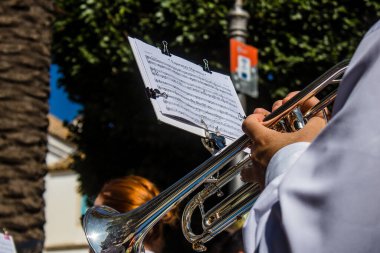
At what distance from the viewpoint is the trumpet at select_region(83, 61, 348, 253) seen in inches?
75.5

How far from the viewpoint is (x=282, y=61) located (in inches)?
354

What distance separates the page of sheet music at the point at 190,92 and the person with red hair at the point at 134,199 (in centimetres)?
119

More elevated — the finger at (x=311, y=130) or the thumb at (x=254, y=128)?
the thumb at (x=254, y=128)

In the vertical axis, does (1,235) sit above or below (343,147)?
above

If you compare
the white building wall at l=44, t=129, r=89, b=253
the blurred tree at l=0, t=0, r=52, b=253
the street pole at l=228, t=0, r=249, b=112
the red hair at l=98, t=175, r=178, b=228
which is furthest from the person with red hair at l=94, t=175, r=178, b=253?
the white building wall at l=44, t=129, r=89, b=253

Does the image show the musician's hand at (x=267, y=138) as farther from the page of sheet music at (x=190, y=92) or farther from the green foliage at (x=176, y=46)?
the green foliage at (x=176, y=46)

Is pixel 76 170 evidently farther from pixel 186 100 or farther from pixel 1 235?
pixel 186 100

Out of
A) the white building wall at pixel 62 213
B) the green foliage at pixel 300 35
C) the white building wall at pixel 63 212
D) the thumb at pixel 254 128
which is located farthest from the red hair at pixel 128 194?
the white building wall at pixel 63 212

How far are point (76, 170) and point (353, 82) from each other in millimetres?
9186

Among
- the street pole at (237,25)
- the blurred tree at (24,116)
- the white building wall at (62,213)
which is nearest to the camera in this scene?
the blurred tree at (24,116)

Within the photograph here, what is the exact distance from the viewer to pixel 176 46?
8977 millimetres

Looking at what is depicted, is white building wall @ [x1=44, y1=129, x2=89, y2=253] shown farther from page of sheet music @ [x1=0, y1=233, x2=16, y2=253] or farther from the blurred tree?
page of sheet music @ [x1=0, y1=233, x2=16, y2=253]

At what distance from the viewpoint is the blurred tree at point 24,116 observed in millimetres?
4832

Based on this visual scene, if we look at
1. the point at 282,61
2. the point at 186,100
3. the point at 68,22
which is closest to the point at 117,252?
the point at 186,100
